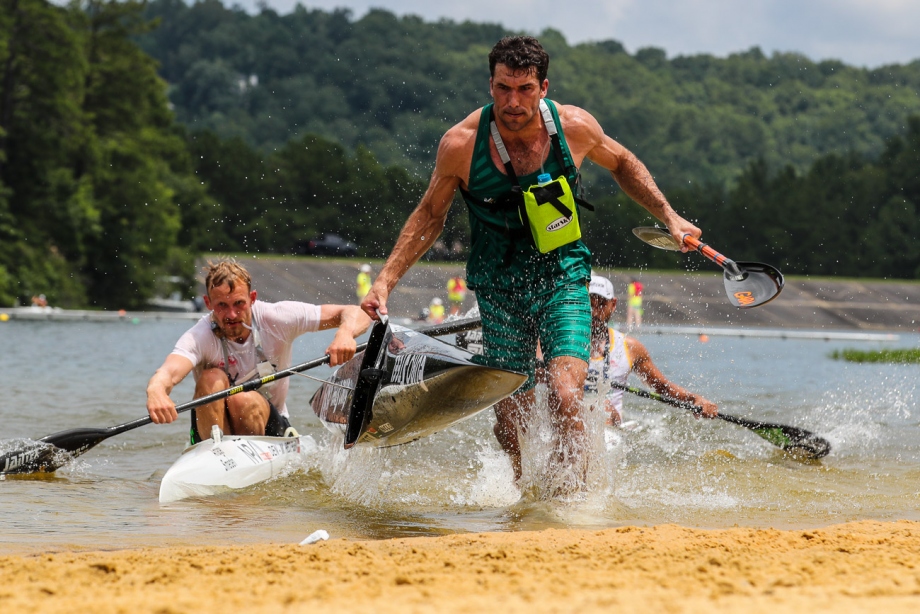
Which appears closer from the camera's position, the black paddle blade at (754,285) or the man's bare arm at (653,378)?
the black paddle blade at (754,285)

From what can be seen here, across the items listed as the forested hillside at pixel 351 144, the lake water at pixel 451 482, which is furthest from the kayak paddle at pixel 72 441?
the forested hillside at pixel 351 144

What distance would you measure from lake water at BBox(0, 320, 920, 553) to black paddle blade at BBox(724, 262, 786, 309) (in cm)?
102

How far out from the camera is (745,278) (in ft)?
18.3

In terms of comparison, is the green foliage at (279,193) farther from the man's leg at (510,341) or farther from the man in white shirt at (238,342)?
the man's leg at (510,341)

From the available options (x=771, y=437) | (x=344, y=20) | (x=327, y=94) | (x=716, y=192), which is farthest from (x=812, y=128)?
(x=771, y=437)

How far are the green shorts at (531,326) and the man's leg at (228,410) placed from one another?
187 centimetres

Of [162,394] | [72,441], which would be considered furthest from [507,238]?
[72,441]

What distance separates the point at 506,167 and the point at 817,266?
2427 inches

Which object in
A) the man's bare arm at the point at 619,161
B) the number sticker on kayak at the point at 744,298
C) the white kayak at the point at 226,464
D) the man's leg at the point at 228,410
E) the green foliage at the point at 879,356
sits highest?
the man's bare arm at the point at 619,161

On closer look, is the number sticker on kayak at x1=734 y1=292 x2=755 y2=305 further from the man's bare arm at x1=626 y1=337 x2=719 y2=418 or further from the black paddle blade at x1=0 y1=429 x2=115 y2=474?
the black paddle blade at x1=0 y1=429 x2=115 y2=474

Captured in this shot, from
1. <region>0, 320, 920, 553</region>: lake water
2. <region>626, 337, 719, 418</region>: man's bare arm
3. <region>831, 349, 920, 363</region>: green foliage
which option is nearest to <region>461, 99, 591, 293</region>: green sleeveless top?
<region>0, 320, 920, 553</region>: lake water

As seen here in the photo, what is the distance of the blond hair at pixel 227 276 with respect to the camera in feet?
20.5

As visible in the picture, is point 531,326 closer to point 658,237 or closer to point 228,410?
point 658,237

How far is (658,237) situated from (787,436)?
129 inches
